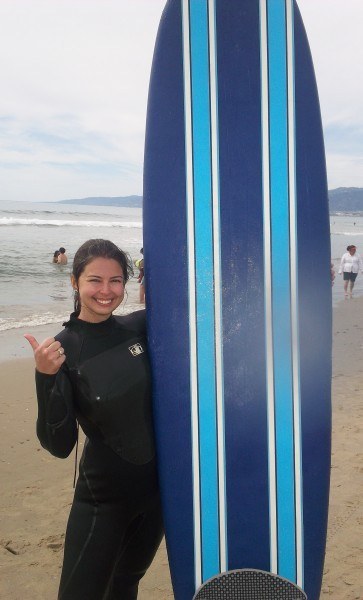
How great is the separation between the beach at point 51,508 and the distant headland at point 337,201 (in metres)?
122

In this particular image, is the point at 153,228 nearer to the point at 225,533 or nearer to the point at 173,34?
the point at 173,34

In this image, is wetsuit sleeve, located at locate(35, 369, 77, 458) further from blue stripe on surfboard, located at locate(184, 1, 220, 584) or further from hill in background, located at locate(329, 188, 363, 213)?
hill in background, located at locate(329, 188, 363, 213)

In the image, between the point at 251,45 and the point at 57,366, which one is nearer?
the point at 57,366

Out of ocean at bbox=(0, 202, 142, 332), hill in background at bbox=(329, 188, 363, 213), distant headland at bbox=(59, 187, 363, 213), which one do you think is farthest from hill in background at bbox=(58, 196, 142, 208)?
ocean at bbox=(0, 202, 142, 332)

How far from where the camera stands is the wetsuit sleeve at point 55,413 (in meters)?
1.59

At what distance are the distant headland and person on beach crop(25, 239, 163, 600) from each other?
12425 centimetres

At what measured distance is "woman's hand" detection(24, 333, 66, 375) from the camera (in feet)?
5.16

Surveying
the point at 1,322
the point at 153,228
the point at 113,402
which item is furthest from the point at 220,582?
the point at 1,322

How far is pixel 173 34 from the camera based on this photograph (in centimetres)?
203

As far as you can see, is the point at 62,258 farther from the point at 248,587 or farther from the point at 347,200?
the point at 347,200

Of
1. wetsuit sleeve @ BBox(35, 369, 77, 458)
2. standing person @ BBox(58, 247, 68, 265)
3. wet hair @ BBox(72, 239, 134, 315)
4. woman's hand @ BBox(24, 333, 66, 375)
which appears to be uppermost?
standing person @ BBox(58, 247, 68, 265)

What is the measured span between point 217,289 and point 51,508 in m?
2.00

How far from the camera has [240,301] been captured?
197cm

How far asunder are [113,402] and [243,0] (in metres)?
1.53
